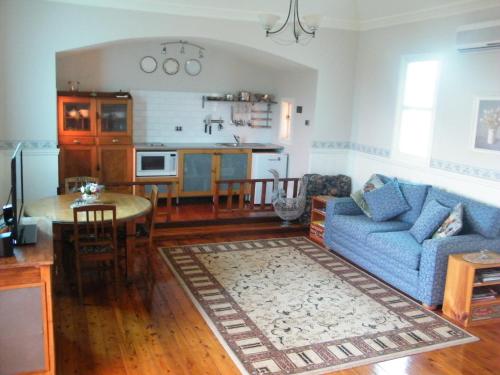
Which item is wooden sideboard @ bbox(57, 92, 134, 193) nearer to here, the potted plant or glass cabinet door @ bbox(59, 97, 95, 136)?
glass cabinet door @ bbox(59, 97, 95, 136)

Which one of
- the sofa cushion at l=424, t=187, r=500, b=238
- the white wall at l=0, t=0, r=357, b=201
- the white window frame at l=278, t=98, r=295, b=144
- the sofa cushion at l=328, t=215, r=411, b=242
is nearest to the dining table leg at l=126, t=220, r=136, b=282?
the white wall at l=0, t=0, r=357, b=201

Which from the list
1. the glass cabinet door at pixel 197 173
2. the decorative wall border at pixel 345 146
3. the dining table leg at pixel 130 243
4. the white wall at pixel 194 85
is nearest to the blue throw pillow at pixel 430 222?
the decorative wall border at pixel 345 146

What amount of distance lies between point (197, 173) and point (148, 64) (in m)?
1.80

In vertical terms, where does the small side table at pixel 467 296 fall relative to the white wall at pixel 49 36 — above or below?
below

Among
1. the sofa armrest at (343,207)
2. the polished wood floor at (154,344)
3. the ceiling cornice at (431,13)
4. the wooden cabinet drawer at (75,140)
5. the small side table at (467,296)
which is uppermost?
the ceiling cornice at (431,13)

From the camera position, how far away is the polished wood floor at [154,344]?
336cm

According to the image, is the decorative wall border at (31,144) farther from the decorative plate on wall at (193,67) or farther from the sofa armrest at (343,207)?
the sofa armrest at (343,207)

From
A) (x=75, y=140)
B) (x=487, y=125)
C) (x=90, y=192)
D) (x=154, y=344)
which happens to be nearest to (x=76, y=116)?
(x=75, y=140)

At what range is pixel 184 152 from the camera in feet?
24.2

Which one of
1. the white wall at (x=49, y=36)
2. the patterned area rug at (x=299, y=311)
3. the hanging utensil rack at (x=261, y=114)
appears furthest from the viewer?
the hanging utensil rack at (x=261, y=114)

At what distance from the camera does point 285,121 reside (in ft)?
26.7

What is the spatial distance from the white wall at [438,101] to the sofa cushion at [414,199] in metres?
0.25

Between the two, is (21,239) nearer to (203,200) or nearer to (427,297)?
(427,297)

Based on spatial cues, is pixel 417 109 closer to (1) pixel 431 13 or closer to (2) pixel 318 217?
(1) pixel 431 13
